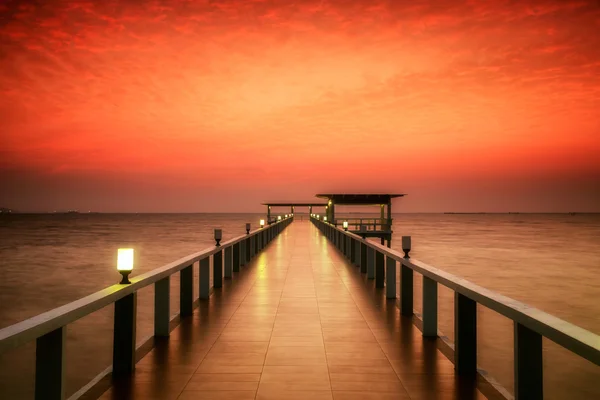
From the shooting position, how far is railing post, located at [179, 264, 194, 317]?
21.9ft

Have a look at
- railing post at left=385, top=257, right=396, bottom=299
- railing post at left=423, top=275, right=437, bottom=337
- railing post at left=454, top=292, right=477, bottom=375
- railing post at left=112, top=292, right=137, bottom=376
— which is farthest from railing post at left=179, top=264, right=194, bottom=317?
railing post at left=454, top=292, right=477, bottom=375

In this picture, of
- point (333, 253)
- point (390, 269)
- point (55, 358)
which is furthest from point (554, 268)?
point (55, 358)

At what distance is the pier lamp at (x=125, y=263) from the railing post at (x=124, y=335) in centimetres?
18

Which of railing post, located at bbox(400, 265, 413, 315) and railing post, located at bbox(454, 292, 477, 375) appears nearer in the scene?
railing post, located at bbox(454, 292, 477, 375)

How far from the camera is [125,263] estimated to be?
4.45 meters

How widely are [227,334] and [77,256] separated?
31989 millimetres

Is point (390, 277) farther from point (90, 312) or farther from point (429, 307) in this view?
point (90, 312)

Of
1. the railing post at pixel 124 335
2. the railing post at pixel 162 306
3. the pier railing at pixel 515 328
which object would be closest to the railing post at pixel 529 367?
the pier railing at pixel 515 328

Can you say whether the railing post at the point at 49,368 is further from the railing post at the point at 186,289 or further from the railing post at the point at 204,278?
the railing post at the point at 204,278

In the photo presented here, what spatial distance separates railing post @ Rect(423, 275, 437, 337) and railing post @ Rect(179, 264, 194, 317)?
10.5ft

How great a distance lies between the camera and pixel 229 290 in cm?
917

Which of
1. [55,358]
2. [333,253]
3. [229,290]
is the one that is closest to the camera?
[55,358]

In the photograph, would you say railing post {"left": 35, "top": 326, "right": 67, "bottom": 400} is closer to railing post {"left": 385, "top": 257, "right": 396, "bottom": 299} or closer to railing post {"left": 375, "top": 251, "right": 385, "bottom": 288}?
railing post {"left": 385, "top": 257, "right": 396, "bottom": 299}

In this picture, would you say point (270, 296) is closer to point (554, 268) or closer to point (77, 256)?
point (554, 268)
